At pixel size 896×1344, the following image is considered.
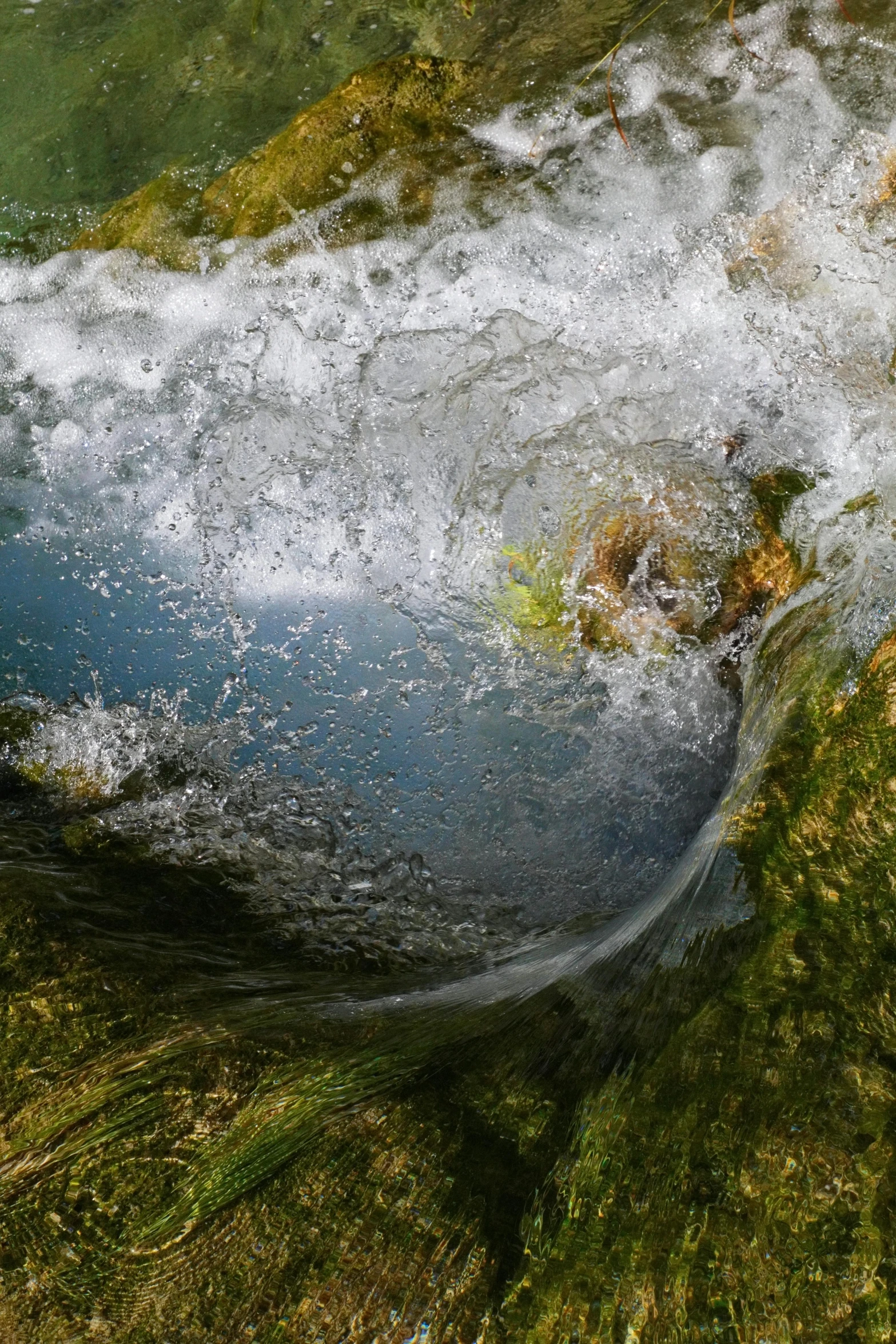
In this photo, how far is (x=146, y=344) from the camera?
8.85 feet

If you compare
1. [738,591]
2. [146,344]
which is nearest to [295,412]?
[146,344]

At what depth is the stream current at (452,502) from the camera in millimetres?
2207

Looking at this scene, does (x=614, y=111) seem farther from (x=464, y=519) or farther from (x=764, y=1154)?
(x=764, y=1154)

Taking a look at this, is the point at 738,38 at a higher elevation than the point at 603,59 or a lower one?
higher

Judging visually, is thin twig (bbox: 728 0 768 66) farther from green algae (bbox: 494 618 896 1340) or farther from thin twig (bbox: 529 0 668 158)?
green algae (bbox: 494 618 896 1340)

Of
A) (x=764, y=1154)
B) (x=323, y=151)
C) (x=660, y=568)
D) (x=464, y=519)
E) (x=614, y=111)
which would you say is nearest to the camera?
(x=764, y=1154)

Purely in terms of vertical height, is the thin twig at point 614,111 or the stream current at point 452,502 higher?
the thin twig at point 614,111

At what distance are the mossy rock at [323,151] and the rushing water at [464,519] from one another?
0.07 m

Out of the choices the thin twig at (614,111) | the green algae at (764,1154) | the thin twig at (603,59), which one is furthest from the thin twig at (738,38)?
the green algae at (764,1154)

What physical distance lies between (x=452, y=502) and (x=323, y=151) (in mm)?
1124

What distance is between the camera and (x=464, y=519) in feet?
7.69

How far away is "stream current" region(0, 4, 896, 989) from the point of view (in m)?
2.21

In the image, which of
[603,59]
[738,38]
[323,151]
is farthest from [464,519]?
[738,38]

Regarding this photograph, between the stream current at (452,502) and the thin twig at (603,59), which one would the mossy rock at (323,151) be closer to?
the stream current at (452,502)
